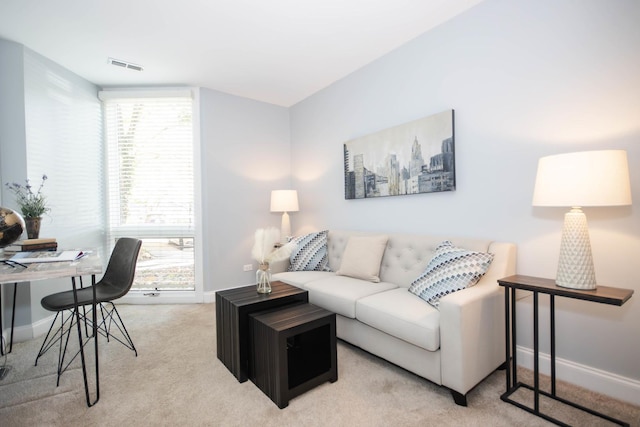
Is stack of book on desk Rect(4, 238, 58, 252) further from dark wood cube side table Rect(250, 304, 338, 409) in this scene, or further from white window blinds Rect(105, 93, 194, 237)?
dark wood cube side table Rect(250, 304, 338, 409)

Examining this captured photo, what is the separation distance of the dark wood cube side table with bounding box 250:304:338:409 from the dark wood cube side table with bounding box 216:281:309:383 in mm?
80

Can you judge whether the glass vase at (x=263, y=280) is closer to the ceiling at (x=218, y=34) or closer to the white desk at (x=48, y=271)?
the white desk at (x=48, y=271)

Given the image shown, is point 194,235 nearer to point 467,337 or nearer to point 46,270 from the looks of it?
point 46,270

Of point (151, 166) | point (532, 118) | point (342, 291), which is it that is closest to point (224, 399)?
point (342, 291)

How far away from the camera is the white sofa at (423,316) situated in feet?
5.45

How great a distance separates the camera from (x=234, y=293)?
2.21 m

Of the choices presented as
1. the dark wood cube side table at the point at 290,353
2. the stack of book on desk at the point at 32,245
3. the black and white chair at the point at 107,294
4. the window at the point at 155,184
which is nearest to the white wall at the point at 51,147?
the window at the point at 155,184

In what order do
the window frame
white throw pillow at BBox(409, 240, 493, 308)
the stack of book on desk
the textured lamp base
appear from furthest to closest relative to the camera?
1. the window frame
2. the stack of book on desk
3. white throw pillow at BBox(409, 240, 493, 308)
4. the textured lamp base

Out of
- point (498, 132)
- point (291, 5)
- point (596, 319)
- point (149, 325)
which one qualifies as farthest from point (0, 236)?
point (596, 319)

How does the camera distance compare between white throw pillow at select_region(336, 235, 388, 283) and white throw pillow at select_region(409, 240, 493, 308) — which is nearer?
white throw pillow at select_region(409, 240, 493, 308)

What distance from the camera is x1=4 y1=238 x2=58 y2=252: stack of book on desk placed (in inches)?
86.6

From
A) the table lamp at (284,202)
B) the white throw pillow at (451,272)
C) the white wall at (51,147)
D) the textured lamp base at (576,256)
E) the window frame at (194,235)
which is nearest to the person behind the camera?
the textured lamp base at (576,256)

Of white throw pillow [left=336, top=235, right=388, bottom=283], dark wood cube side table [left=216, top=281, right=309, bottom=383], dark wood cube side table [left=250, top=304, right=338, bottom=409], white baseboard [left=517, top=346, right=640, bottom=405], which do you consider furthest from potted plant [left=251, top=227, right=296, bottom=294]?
white baseboard [left=517, top=346, right=640, bottom=405]

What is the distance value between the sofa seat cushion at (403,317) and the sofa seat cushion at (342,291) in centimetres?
8
